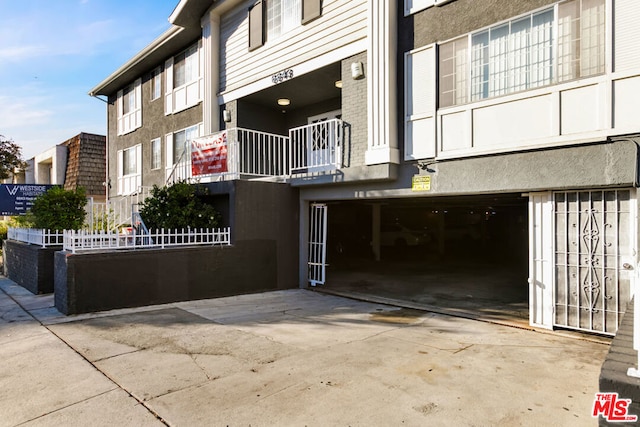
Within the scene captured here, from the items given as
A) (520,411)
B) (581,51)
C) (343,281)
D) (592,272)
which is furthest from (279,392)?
(343,281)

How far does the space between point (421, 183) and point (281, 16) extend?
20.2 ft

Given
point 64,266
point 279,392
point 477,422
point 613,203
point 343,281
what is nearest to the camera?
point 477,422

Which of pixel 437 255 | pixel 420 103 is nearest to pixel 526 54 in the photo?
pixel 420 103

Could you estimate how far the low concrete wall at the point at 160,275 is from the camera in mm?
6961

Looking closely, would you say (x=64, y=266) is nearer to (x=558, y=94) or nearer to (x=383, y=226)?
(x=558, y=94)

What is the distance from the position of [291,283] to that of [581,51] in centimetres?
732

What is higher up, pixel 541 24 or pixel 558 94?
pixel 541 24

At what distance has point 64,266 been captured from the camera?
6934 millimetres

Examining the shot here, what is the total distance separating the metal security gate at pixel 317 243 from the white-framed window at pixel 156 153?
799 centimetres

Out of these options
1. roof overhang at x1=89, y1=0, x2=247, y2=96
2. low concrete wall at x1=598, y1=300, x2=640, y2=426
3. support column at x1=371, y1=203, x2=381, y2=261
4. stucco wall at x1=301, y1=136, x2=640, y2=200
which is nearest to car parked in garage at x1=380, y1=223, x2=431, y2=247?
support column at x1=371, y1=203, x2=381, y2=261

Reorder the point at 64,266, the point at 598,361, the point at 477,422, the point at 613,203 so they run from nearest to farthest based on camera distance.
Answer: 1. the point at 477,422
2. the point at 598,361
3. the point at 613,203
4. the point at 64,266

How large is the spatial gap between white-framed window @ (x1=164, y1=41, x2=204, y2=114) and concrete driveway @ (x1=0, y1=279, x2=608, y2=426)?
8.70 m

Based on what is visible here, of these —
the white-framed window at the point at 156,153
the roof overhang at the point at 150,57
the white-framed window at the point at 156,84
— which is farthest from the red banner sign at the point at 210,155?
the white-framed window at the point at 156,84

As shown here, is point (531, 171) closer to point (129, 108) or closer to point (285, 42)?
point (285, 42)
